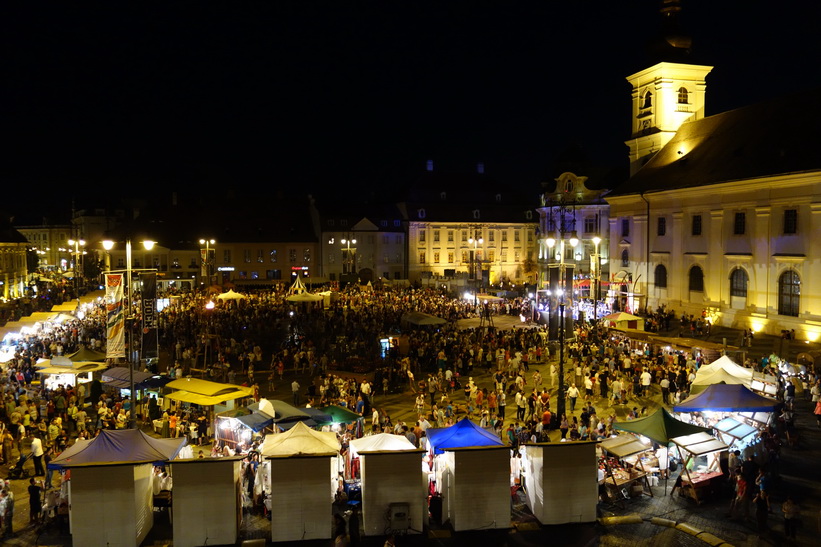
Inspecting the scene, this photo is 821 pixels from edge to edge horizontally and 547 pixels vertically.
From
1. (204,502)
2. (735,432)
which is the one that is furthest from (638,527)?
(204,502)

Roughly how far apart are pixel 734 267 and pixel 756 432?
2112 centimetres

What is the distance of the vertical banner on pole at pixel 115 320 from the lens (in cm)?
1702

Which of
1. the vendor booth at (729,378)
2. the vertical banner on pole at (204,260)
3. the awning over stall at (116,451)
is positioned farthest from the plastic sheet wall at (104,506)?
the vertical banner on pole at (204,260)

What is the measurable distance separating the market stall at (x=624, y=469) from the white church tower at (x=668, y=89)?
36.9 meters

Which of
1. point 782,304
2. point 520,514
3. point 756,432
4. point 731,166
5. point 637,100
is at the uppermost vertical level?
point 637,100

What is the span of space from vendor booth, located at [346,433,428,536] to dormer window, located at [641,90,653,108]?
1666 inches

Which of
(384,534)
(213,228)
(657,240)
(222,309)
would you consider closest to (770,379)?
(384,534)

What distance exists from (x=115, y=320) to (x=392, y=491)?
9.19m

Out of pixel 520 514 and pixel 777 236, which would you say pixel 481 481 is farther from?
pixel 777 236

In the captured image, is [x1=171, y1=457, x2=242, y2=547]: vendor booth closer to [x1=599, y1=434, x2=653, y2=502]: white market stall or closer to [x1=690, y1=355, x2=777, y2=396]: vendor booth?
[x1=599, y1=434, x2=653, y2=502]: white market stall

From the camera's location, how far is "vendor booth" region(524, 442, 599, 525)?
13.5 m

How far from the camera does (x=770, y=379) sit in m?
21.5

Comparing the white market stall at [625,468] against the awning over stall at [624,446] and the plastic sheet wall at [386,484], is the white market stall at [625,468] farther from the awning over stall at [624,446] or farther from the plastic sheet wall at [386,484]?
the plastic sheet wall at [386,484]

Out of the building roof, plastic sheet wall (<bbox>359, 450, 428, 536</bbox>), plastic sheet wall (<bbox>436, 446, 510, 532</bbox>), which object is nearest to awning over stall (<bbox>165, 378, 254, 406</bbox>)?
plastic sheet wall (<bbox>359, 450, 428, 536</bbox>)
